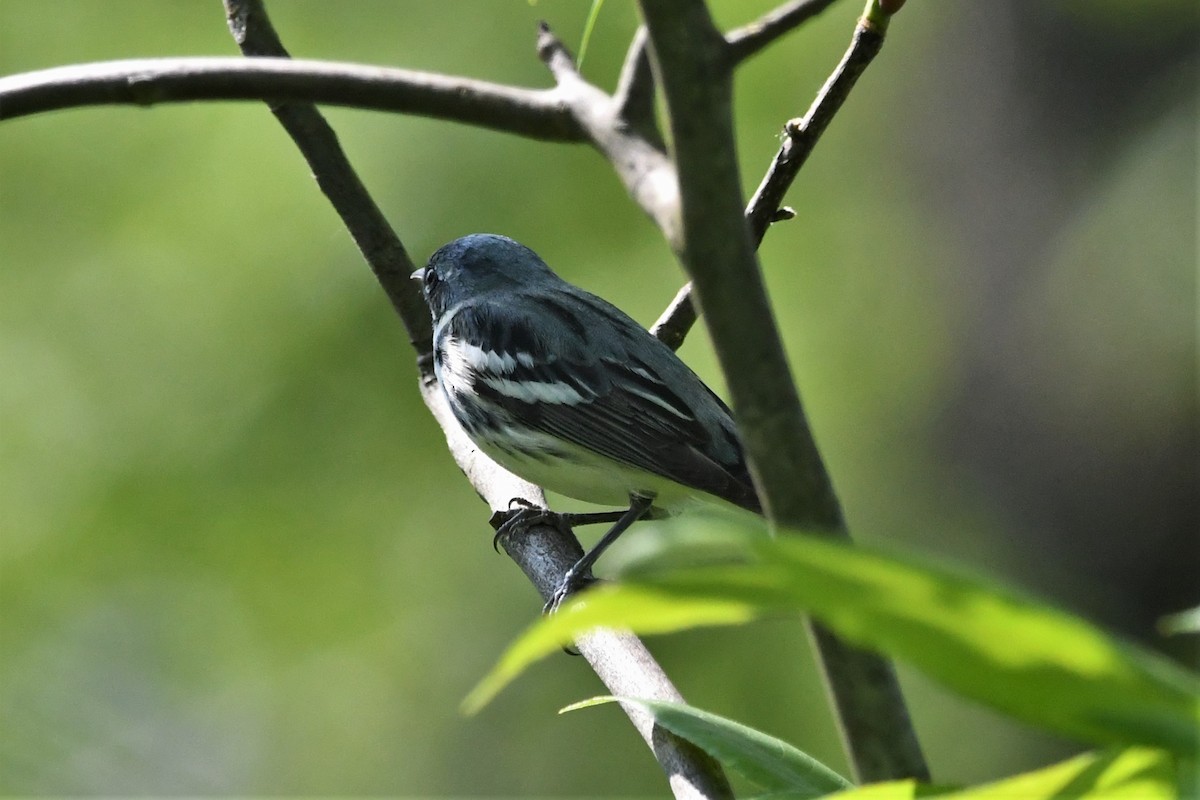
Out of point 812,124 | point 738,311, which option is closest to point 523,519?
point 812,124

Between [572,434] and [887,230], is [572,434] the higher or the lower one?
the lower one

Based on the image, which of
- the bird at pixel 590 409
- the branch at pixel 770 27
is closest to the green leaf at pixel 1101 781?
the branch at pixel 770 27

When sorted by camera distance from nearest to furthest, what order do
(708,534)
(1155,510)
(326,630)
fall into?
(708,534) < (1155,510) < (326,630)

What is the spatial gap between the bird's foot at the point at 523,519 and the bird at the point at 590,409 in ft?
0.34

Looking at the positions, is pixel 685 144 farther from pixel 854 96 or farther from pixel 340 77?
pixel 854 96

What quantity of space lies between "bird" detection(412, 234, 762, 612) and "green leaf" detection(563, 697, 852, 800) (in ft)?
5.28

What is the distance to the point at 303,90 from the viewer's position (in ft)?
2.84

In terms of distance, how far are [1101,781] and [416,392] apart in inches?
223

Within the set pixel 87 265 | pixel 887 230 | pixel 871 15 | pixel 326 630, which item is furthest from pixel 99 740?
pixel 871 15

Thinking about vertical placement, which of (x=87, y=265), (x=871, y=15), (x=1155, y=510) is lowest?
(x=1155, y=510)

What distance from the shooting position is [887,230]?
22.5 ft

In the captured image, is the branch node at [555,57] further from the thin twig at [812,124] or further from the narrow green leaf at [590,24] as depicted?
the thin twig at [812,124]

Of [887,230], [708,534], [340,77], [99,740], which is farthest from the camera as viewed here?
[887,230]

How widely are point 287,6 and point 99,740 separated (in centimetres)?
386
